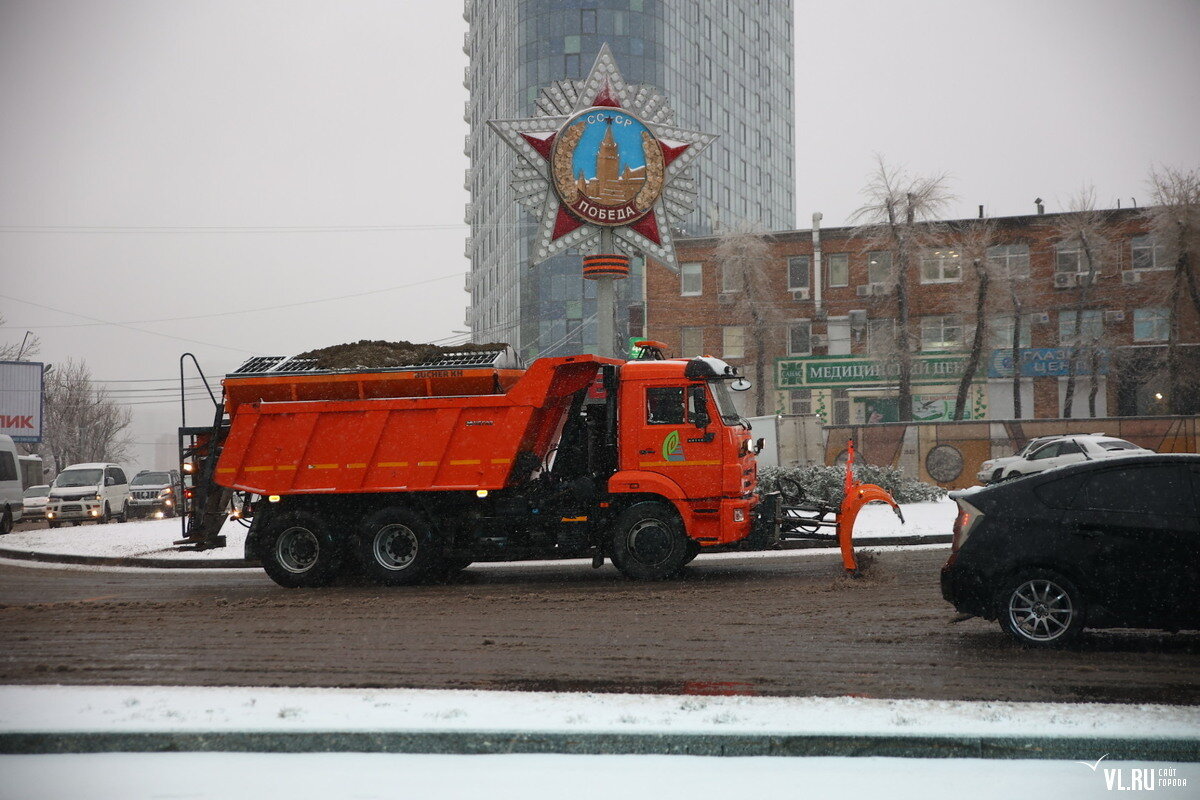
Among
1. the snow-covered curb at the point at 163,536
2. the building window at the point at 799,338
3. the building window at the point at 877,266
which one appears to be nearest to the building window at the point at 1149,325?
the building window at the point at 877,266

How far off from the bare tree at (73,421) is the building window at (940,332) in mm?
55277

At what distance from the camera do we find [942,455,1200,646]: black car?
8.14 meters

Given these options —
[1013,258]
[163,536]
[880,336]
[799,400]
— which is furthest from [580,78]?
[163,536]

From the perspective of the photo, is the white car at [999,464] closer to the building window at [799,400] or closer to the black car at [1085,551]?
the black car at [1085,551]

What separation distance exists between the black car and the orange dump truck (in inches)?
185

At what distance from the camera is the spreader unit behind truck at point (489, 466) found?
13172mm

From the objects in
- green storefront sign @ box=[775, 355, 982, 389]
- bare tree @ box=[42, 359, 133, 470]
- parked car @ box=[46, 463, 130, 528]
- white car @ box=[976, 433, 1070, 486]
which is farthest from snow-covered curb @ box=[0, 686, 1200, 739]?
bare tree @ box=[42, 359, 133, 470]

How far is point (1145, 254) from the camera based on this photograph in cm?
5184

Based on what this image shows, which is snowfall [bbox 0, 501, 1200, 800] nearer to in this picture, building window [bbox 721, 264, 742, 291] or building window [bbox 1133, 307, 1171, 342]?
building window [bbox 721, 264, 742, 291]

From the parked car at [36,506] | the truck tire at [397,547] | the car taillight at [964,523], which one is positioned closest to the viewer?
the car taillight at [964,523]

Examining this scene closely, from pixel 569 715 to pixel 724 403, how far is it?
25.5 feet

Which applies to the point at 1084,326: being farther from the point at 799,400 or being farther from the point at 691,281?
the point at 691,281

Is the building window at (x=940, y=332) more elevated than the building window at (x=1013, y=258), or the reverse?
the building window at (x=1013, y=258)

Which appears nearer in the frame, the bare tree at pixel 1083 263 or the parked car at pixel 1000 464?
the parked car at pixel 1000 464
